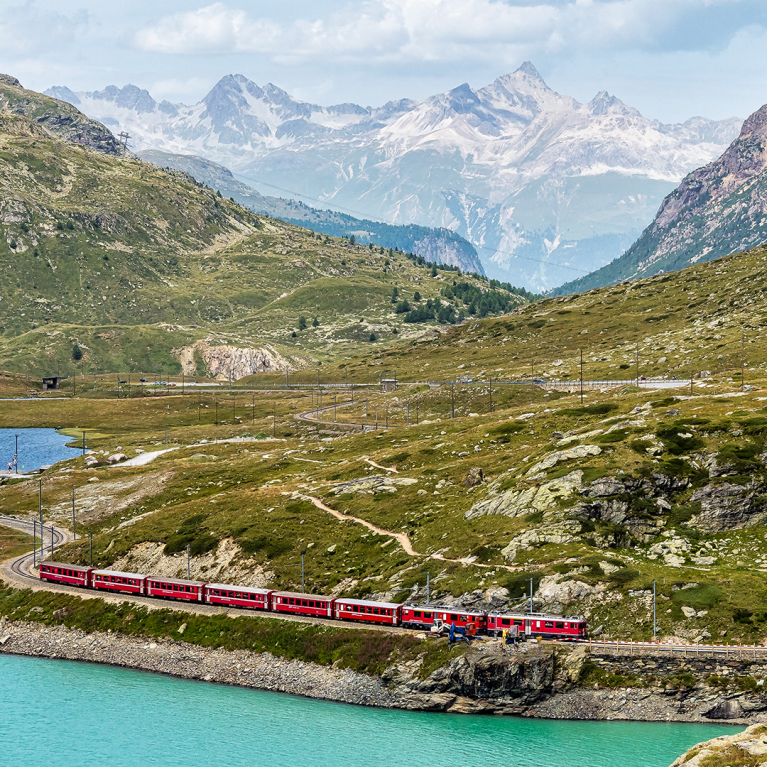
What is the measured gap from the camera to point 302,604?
423 feet

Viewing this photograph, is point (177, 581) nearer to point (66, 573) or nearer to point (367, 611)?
point (66, 573)

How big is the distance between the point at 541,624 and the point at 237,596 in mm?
50017

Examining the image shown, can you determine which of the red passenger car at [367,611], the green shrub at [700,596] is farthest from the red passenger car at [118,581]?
the green shrub at [700,596]

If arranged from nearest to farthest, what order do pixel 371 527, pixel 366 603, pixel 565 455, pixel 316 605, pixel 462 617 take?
pixel 462 617
pixel 366 603
pixel 316 605
pixel 565 455
pixel 371 527

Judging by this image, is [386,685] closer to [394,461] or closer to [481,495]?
[481,495]

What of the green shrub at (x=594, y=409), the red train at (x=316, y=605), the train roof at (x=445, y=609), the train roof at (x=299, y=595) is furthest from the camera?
the green shrub at (x=594, y=409)

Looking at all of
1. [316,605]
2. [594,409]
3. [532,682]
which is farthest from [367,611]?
[594,409]

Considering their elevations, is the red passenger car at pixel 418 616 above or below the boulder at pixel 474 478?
below

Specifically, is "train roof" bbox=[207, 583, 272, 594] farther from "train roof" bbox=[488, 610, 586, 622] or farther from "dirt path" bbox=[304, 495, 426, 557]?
"train roof" bbox=[488, 610, 586, 622]

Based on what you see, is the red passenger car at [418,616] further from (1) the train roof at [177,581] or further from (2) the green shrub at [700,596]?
(1) the train roof at [177,581]

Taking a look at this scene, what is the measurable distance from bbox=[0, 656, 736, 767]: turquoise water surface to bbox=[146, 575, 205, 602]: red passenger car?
17168 millimetres

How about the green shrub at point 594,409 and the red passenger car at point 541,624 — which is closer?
the red passenger car at point 541,624

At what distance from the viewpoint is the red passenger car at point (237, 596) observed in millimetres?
132625

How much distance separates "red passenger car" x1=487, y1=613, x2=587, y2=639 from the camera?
108 metres
